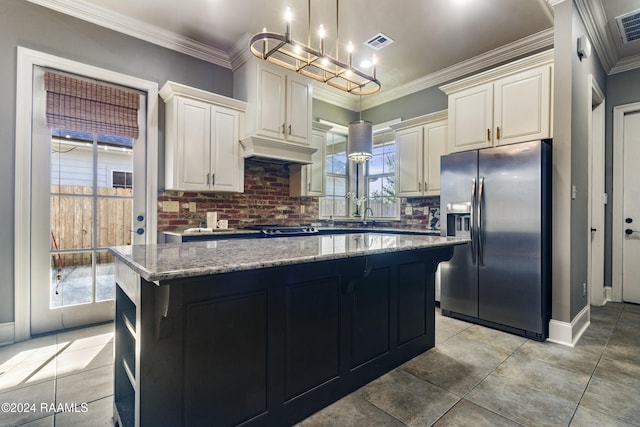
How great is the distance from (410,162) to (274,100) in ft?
6.18

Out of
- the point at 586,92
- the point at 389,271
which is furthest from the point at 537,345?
the point at 586,92

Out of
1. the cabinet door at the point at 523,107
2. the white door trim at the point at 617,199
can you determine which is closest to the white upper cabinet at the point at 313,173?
the cabinet door at the point at 523,107

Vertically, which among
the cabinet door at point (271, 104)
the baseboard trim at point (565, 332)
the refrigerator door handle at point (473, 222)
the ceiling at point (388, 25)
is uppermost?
the ceiling at point (388, 25)

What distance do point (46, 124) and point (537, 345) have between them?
4.48 m

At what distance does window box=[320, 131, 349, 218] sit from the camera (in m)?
4.99

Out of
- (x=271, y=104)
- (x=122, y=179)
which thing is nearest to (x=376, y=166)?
(x=271, y=104)

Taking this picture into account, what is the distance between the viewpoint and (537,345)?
8.37ft

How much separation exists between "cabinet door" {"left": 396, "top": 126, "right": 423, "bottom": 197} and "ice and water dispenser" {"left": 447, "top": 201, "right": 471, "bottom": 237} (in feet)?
2.84

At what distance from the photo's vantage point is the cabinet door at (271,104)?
3.48m

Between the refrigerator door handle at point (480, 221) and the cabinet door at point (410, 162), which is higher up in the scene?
the cabinet door at point (410, 162)

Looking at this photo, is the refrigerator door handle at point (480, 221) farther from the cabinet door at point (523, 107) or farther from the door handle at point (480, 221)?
the cabinet door at point (523, 107)

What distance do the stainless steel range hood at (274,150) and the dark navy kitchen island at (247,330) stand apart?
6.72 ft

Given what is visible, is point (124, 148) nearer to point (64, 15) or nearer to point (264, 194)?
point (64, 15)

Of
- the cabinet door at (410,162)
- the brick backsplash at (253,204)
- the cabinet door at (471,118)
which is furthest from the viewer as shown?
the cabinet door at (410,162)
